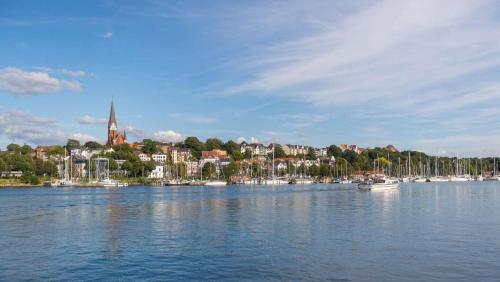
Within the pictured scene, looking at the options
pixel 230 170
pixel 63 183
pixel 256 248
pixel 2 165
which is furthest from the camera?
pixel 230 170

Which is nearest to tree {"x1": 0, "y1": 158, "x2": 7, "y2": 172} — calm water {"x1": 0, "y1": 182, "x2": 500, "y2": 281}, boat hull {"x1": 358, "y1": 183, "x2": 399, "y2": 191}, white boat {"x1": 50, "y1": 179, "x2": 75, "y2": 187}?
white boat {"x1": 50, "y1": 179, "x2": 75, "y2": 187}

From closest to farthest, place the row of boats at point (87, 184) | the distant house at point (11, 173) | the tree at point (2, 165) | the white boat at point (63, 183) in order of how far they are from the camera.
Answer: the row of boats at point (87, 184) → the white boat at point (63, 183) → the tree at point (2, 165) → the distant house at point (11, 173)

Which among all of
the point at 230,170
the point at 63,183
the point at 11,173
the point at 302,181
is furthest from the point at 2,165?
the point at 302,181

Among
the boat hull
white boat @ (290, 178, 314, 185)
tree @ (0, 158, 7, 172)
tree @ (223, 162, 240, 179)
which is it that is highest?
tree @ (0, 158, 7, 172)

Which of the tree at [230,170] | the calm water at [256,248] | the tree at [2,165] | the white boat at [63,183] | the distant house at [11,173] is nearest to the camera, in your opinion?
the calm water at [256,248]

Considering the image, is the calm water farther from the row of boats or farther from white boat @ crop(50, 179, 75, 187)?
white boat @ crop(50, 179, 75, 187)

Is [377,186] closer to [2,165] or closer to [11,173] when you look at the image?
[2,165]

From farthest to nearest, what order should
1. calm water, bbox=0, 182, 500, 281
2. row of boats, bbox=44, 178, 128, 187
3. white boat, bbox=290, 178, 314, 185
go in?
white boat, bbox=290, 178, 314, 185 → row of boats, bbox=44, 178, 128, 187 → calm water, bbox=0, 182, 500, 281

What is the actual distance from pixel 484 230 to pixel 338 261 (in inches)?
641

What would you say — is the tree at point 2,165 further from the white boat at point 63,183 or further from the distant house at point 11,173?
the white boat at point 63,183

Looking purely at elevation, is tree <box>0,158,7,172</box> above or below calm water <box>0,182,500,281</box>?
above

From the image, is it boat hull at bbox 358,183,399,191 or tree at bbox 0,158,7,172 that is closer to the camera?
boat hull at bbox 358,183,399,191

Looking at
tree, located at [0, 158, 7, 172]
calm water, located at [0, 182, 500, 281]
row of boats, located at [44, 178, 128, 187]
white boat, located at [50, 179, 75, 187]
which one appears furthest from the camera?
tree, located at [0, 158, 7, 172]

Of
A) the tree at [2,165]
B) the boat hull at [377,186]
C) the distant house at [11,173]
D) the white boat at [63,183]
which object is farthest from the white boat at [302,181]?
the tree at [2,165]
